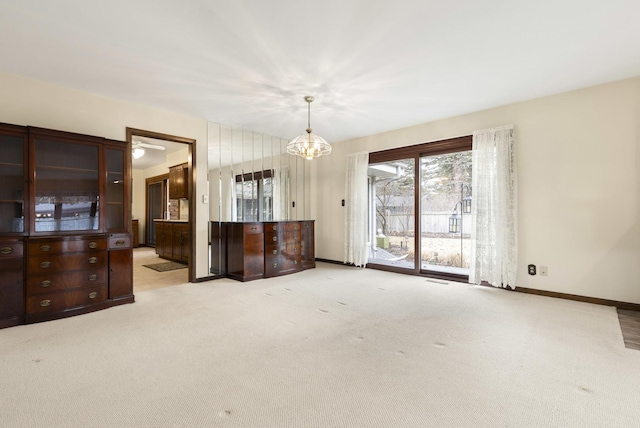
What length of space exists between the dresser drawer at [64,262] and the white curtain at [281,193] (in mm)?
3030

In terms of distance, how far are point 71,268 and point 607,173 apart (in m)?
6.06

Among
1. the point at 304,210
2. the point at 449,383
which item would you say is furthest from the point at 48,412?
the point at 304,210

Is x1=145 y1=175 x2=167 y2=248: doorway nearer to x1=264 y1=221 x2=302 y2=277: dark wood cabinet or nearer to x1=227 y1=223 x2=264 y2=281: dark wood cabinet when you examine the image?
x1=227 y1=223 x2=264 y2=281: dark wood cabinet

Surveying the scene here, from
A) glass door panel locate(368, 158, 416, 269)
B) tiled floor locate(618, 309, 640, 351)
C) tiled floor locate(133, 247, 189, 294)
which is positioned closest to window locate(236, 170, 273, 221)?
tiled floor locate(133, 247, 189, 294)

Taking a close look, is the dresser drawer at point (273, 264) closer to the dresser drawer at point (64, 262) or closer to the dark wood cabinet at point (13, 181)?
the dresser drawer at point (64, 262)

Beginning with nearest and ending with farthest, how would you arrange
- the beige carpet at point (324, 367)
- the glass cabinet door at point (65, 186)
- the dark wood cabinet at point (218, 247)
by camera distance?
the beige carpet at point (324, 367), the glass cabinet door at point (65, 186), the dark wood cabinet at point (218, 247)

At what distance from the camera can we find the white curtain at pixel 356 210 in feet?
18.2

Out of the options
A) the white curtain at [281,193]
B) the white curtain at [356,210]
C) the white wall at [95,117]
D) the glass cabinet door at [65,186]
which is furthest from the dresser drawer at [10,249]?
the white curtain at [356,210]

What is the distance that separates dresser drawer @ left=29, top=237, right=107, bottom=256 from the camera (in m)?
2.86

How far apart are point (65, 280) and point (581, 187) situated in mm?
5931

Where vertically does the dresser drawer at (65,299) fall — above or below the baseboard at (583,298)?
above

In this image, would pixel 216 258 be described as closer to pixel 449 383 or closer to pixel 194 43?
pixel 194 43

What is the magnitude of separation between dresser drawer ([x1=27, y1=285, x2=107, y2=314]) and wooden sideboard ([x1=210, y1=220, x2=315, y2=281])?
1.73 metres

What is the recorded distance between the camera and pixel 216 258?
489 centimetres
